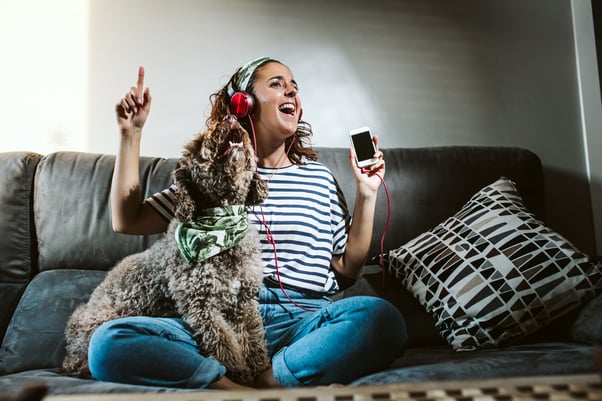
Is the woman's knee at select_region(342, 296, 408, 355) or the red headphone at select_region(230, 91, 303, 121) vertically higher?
the red headphone at select_region(230, 91, 303, 121)

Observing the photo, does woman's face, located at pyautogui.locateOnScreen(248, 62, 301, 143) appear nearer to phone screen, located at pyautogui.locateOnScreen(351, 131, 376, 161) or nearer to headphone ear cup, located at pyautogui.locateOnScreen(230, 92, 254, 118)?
headphone ear cup, located at pyautogui.locateOnScreen(230, 92, 254, 118)

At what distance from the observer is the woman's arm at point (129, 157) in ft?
4.16

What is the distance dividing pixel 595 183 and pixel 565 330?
3.46 ft

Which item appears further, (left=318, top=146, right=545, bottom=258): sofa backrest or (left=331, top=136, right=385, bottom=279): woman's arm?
(left=318, top=146, right=545, bottom=258): sofa backrest

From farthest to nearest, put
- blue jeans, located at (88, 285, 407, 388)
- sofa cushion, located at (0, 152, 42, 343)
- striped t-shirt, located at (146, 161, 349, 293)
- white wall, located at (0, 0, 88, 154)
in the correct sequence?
1. white wall, located at (0, 0, 88, 154)
2. sofa cushion, located at (0, 152, 42, 343)
3. striped t-shirt, located at (146, 161, 349, 293)
4. blue jeans, located at (88, 285, 407, 388)

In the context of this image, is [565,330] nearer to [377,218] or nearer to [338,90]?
[377,218]

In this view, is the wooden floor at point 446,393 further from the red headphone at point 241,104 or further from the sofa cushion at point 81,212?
the sofa cushion at point 81,212

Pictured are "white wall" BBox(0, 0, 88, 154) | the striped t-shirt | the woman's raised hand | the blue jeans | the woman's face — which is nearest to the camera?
the blue jeans

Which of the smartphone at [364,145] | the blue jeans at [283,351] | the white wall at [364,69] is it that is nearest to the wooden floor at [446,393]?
the blue jeans at [283,351]

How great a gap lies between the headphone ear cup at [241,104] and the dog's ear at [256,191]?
30 centimetres

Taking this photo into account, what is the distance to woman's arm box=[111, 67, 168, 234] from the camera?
127 cm

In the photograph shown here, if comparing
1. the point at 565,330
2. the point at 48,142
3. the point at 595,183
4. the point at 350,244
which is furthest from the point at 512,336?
the point at 48,142

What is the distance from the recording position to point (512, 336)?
4.45 feet

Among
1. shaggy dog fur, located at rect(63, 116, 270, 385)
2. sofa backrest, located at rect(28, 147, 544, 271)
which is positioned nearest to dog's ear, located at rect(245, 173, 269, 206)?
shaggy dog fur, located at rect(63, 116, 270, 385)
